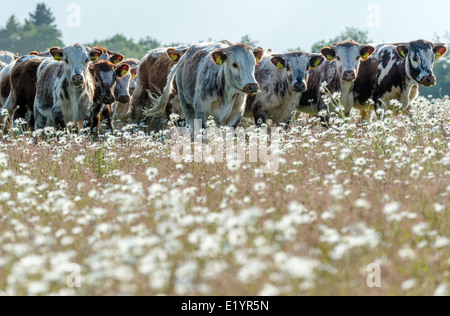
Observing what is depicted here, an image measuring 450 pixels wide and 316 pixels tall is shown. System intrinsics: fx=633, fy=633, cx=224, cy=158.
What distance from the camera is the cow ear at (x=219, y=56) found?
34.5ft

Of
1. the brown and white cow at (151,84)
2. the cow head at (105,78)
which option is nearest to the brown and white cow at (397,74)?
the brown and white cow at (151,84)

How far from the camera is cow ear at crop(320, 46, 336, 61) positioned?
1241 centimetres

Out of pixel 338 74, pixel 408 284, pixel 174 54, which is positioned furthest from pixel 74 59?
pixel 408 284

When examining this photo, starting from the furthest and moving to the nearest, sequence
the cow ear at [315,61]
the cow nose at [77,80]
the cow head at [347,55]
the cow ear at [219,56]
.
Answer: the cow ear at [315,61]
the cow head at [347,55]
the cow nose at [77,80]
the cow ear at [219,56]

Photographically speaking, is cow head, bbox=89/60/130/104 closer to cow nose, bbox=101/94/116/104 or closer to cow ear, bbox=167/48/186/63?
cow nose, bbox=101/94/116/104

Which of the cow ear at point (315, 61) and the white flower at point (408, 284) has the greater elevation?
the cow ear at point (315, 61)

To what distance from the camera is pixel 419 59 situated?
1181cm

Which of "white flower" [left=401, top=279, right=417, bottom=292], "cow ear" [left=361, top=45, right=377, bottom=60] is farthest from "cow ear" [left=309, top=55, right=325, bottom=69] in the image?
"white flower" [left=401, top=279, right=417, bottom=292]

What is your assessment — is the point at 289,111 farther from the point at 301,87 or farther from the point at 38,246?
the point at 38,246

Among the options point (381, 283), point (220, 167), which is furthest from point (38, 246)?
point (220, 167)

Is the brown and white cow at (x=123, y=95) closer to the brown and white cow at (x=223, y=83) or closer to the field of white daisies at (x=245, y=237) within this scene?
the brown and white cow at (x=223, y=83)

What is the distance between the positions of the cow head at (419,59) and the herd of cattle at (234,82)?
0.02 m

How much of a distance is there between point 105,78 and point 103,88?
259 millimetres

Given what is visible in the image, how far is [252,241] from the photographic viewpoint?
408 cm
